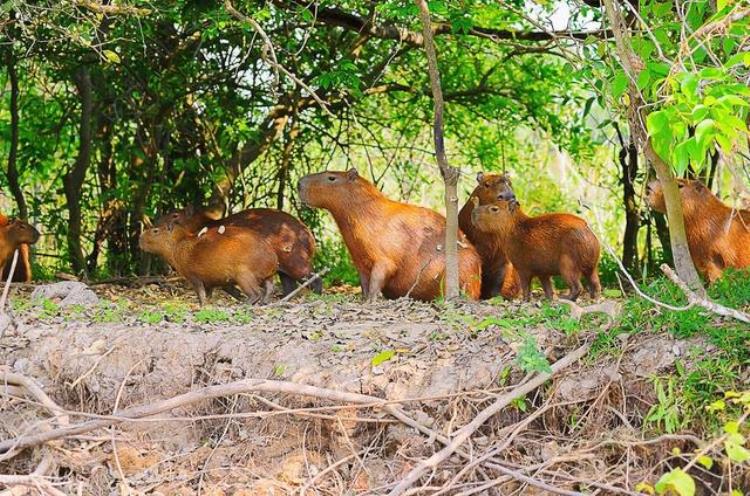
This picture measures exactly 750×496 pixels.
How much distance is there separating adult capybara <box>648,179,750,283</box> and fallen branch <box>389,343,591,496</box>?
2.82m

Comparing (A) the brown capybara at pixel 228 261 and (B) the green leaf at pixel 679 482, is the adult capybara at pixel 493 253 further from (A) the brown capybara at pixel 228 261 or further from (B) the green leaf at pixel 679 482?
(B) the green leaf at pixel 679 482

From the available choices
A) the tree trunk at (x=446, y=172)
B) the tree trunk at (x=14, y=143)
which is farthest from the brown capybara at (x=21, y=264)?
the tree trunk at (x=446, y=172)

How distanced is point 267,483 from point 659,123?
2609 millimetres

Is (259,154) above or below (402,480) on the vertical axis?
above

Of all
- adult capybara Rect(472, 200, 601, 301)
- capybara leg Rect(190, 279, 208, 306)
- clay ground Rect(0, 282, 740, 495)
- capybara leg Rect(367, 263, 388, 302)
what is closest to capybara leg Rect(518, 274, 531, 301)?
adult capybara Rect(472, 200, 601, 301)

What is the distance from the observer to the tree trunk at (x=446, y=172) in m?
7.67

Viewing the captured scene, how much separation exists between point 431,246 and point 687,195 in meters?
1.83

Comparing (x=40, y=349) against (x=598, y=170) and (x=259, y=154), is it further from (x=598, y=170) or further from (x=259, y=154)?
A: (x=598, y=170)

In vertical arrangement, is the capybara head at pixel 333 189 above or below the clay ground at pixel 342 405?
above

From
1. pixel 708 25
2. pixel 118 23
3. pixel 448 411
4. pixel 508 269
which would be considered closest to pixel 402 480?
pixel 448 411

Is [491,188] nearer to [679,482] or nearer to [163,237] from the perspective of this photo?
[163,237]

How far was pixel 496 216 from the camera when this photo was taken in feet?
29.0

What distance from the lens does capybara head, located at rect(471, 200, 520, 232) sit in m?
8.84

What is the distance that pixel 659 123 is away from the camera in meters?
4.98
